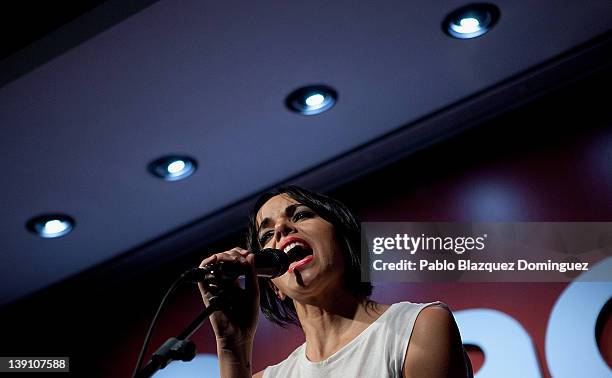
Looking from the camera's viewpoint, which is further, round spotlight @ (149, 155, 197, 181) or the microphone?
round spotlight @ (149, 155, 197, 181)

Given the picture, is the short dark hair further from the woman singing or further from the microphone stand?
the microphone stand

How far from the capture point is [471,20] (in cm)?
310

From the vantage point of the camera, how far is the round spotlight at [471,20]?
303cm

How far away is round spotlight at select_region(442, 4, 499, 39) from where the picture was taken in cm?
303

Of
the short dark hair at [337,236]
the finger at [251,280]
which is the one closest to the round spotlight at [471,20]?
the short dark hair at [337,236]

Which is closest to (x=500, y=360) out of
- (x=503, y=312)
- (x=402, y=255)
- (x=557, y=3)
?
(x=503, y=312)

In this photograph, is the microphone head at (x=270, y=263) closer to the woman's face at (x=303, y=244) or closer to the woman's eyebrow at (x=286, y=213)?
the woman's face at (x=303, y=244)

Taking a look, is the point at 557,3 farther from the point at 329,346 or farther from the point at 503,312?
the point at 329,346

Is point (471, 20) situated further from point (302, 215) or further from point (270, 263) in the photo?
point (270, 263)

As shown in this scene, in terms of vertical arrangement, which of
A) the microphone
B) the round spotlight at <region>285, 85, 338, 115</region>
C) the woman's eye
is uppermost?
the round spotlight at <region>285, 85, 338, 115</region>

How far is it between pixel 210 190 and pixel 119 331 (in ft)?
2.16

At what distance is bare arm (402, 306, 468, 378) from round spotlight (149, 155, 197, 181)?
149cm

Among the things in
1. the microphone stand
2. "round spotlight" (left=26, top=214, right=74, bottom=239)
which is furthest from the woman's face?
"round spotlight" (left=26, top=214, right=74, bottom=239)

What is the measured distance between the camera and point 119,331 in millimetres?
3779
